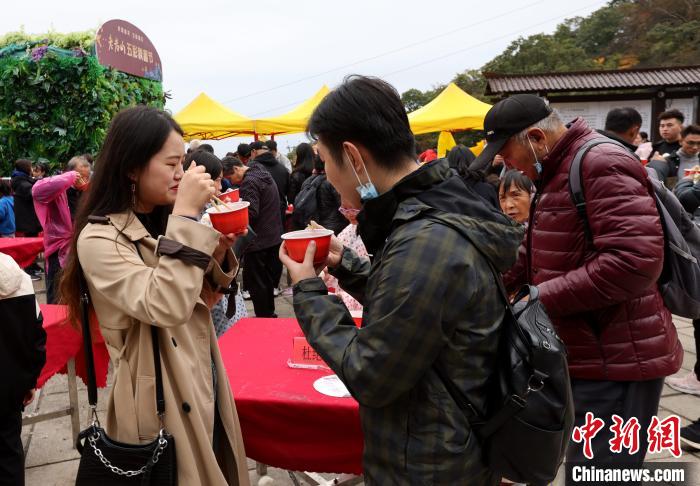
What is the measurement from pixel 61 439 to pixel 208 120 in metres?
9.39

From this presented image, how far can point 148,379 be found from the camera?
1.53 m

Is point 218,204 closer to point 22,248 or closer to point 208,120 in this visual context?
point 22,248

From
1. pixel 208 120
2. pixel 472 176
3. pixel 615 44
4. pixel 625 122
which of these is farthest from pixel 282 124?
pixel 615 44

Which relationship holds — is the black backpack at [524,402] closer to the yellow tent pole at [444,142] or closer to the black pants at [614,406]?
the black pants at [614,406]

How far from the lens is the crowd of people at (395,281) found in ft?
3.68

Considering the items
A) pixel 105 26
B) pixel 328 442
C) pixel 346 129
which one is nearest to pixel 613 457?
pixel 328 442

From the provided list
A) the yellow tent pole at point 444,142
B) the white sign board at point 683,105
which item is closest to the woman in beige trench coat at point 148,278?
the yellow tent pole at point 444,142

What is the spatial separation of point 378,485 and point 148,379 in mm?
750

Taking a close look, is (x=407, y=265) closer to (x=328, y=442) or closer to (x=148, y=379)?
(x=148, y=379)

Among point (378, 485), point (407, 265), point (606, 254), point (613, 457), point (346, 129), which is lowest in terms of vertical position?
point (613, 457)

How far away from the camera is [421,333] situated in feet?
3.52

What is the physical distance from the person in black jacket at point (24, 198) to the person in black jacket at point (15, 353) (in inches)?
205

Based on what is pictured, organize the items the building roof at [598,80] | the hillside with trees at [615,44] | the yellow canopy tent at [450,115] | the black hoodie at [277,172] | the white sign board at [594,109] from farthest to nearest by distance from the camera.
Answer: the hillside with trees at [615,44]
the yellow canopy tent at [450,115]
the building roof at [598,80]
the white sign board at [594,109]
the black hoodie at [277,172]

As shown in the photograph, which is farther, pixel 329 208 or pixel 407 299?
pixel 329 208
